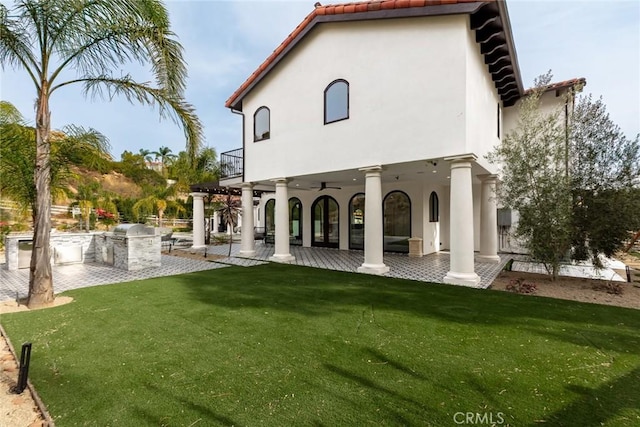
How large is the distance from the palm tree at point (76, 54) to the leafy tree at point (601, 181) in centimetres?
1044

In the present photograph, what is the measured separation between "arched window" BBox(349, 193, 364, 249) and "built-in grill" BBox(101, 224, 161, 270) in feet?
30.0

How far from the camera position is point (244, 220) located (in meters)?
14.5

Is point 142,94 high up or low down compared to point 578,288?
A: up

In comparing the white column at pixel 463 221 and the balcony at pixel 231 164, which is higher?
the balcony at pixel 231 164

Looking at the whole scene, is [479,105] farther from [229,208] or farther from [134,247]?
[229,208]

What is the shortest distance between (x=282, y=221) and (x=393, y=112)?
621 cm

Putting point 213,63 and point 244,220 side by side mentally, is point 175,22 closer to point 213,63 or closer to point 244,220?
point 213,63

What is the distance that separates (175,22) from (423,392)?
27.9 feet

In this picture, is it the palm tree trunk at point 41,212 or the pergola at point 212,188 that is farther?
the pergola at point 212,188

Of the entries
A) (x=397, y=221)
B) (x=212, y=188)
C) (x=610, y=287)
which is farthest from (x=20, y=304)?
(x=610, y=287)

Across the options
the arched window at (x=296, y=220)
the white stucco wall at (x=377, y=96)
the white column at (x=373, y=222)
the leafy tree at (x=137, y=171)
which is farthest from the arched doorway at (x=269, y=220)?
the leafy tree at (x=137, y=171)

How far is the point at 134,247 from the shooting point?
1103cm

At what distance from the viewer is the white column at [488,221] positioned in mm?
11180

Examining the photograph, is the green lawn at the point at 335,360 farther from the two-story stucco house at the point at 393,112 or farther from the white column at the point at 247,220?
the white column at the point at 247,220
